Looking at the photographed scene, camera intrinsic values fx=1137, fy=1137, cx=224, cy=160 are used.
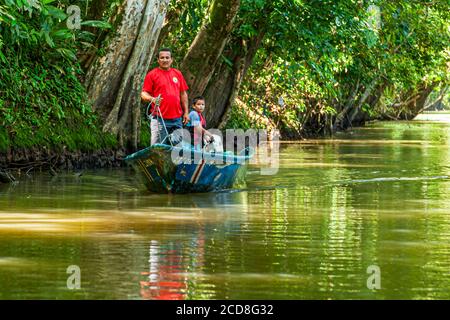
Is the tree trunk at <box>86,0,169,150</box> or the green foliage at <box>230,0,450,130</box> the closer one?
the tree trunk at <box>86,0,169,150</box>

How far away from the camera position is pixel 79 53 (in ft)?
67.7

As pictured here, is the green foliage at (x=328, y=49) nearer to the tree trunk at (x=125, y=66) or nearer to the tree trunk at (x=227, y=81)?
the tree trunk at (x=227, y=81)

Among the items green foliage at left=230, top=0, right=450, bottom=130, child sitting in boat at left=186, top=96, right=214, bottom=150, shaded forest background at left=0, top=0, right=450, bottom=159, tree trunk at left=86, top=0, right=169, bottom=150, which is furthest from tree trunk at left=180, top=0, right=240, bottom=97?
child sitting in boat at left=186, top=96, right=214, bottom=150

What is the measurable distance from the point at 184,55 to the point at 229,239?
16.5 metres

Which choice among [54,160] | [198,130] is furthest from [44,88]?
[198,130]

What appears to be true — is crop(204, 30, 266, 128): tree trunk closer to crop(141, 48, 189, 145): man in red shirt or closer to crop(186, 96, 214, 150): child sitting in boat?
crop(186, 96, 214, 150): child sitting in boat

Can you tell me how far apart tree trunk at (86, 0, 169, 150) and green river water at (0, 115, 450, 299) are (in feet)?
8.14

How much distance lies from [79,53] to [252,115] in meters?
11.4

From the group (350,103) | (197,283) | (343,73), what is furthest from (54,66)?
(350,103)

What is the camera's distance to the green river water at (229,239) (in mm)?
8094

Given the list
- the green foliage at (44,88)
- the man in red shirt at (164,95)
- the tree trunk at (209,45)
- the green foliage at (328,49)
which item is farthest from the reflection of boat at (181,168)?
the tree trunk at (209,45)

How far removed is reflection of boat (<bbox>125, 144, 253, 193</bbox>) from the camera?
15.1 meters

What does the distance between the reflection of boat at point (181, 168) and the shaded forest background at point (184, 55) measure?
8.18ft
